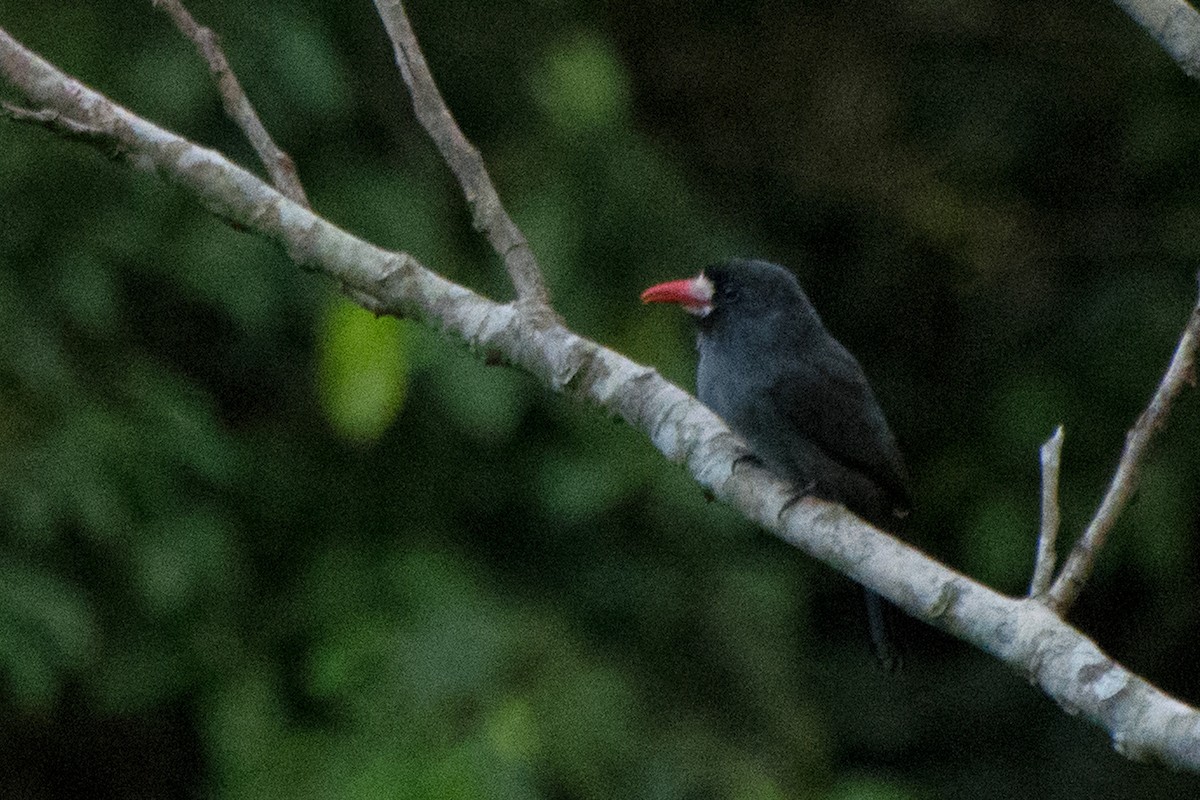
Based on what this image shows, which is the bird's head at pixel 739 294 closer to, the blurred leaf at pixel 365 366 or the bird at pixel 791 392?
the bird at pixel 791 392

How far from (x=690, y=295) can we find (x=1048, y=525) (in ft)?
5.05

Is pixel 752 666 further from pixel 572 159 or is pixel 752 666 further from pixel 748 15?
pixel 748 15

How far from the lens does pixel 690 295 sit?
371cm

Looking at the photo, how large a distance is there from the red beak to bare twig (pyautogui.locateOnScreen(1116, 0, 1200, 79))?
1.41m

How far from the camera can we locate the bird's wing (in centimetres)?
342

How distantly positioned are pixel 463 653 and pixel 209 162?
5.02ft

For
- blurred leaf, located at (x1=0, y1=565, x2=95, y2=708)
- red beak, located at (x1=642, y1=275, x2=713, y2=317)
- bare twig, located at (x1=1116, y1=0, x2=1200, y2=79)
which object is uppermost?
bare twig, located at (x1=1116, y1=0, x2=1200, y2=79)

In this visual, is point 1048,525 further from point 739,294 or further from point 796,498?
point 739,294

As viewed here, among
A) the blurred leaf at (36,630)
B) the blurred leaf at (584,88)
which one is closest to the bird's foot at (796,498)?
the blurred leaf at (584,88)

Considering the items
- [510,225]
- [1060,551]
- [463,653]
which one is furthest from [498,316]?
[1060,551]

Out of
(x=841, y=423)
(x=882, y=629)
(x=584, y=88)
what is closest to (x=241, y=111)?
(x=841, y=423)

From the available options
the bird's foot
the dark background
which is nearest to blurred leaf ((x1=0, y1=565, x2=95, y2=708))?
the dark background

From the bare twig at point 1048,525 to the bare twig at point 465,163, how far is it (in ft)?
2.78

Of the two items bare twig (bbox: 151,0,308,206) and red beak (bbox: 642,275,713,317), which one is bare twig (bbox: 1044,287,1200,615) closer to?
bare twig (bbox: 151,0,308,206)
